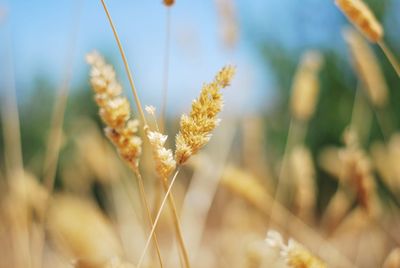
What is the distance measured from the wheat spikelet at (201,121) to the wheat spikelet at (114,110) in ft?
0.08

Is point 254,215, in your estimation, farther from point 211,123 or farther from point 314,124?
point 314,124

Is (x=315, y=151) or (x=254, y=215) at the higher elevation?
(x=254, y=215)

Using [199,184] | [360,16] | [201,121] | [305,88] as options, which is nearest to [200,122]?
[201,121]

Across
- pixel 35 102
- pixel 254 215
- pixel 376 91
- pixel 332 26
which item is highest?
pixel 376 91

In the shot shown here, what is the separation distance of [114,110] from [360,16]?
0.65ft

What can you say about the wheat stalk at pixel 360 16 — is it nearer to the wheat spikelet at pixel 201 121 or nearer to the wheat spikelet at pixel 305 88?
the wheat spikelet at pixel 201 121

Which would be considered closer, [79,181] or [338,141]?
[79,181]

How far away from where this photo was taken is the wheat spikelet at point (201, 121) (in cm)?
25

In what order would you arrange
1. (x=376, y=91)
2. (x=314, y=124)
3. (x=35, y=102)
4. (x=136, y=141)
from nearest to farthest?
(x=136, y=141)
(x=376, y=91)
(x=314, y=124)
(x=35, y=102)

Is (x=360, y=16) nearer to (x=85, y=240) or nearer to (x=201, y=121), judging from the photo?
(x=201, y=121)

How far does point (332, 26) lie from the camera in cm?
441

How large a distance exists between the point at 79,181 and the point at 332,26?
3.61 m

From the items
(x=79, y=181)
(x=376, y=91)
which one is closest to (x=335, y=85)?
(x=79, y=181)

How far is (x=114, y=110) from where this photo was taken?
0.23 m
